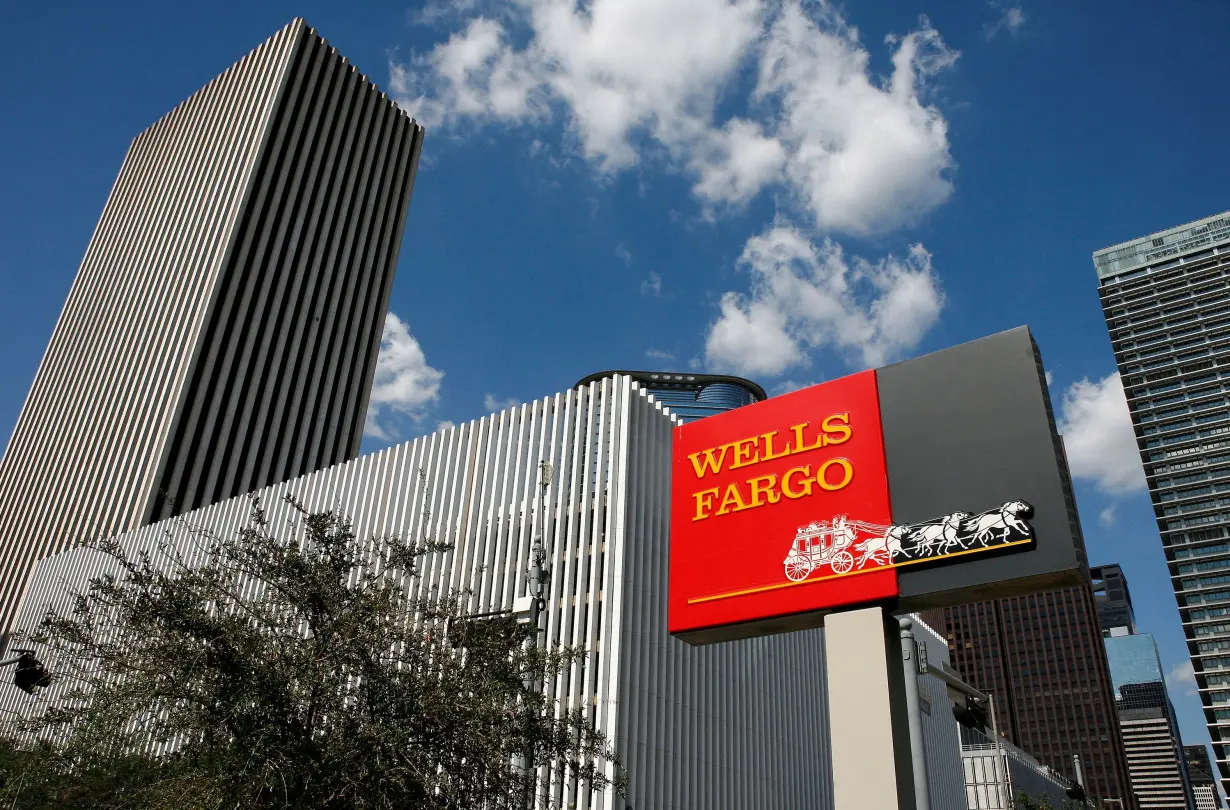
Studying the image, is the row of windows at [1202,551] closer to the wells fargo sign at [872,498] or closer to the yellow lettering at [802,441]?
the wells fargo sign at [872,498]

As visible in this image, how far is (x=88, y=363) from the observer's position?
76.8 metres

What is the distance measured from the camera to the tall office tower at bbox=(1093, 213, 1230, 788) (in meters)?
157

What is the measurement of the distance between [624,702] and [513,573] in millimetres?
6075

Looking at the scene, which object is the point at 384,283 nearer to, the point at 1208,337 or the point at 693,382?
the point at 693,382

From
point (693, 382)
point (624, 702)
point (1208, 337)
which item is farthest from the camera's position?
point (1208, 337)

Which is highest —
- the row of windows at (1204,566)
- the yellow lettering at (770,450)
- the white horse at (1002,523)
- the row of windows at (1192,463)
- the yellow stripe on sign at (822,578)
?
the row of windows at (1192,463)

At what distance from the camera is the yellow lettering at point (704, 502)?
1922cm

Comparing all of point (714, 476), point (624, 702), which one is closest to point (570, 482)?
point (624, 702)

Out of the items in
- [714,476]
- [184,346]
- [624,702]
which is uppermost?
[184,346]

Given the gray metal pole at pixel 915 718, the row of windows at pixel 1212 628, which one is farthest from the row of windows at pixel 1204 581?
the gray metal pole at pixel 915 718

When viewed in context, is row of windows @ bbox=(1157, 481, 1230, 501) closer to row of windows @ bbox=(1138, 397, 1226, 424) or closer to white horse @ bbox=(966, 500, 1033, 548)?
row of windows @ bbox=(1138, 397, 1226, 424)

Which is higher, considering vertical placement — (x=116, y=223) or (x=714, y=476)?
(x=116, y=223)

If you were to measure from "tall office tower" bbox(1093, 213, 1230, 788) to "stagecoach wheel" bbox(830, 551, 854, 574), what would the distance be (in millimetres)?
168801

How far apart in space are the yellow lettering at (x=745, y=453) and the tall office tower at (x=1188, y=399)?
16818cm
